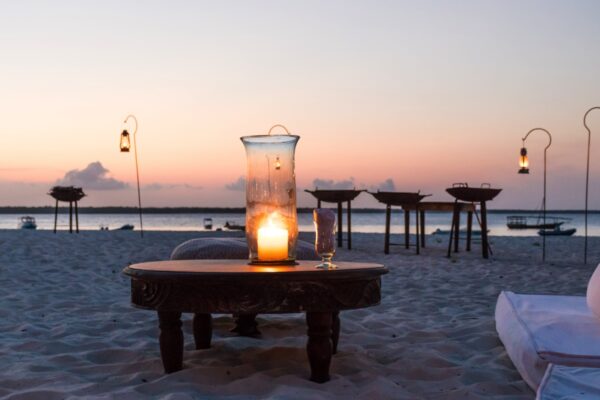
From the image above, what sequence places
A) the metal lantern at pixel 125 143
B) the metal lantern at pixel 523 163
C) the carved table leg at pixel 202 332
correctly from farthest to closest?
the metal lantern at pixel 125 143 < the metal lantern at pixel 523 163 < the carved table leg at pixel 202 332

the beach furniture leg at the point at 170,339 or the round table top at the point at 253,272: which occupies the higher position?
the round table top at the point at 253,272

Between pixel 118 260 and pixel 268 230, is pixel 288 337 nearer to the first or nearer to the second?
pixel 268 230

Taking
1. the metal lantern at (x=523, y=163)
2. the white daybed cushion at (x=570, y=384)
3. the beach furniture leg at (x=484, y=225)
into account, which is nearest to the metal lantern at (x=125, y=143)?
the beach furniture leg at (x=484, y=225)

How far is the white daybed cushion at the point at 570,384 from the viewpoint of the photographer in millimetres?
1769

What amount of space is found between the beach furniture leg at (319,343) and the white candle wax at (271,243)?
0.31 meters

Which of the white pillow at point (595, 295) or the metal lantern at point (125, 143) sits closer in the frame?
the white pillow at point (595, 295)

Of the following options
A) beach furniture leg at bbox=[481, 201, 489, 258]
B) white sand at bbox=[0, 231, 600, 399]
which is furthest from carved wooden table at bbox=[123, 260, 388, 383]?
beach furniture leg at bbox=[481, 201, 489, 258]

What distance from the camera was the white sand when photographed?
243cm

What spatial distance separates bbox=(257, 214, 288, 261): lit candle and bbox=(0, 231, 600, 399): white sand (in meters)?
0.51

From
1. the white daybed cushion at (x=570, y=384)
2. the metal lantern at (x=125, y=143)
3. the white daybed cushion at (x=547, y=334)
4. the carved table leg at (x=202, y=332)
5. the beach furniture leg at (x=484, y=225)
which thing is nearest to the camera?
the white daybed cushion at (x=570, y=384)

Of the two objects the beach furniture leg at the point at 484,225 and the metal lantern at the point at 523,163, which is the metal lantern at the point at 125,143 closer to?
the beach furniture leg at the point at 484,225

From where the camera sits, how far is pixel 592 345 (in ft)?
7.09

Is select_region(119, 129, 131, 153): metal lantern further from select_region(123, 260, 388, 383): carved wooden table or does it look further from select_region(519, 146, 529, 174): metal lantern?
select_region(123, 260, 388, 383): carved wooden table

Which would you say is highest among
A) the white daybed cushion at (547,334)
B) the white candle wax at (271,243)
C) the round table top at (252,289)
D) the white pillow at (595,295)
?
the white candle wax at (271,243)
